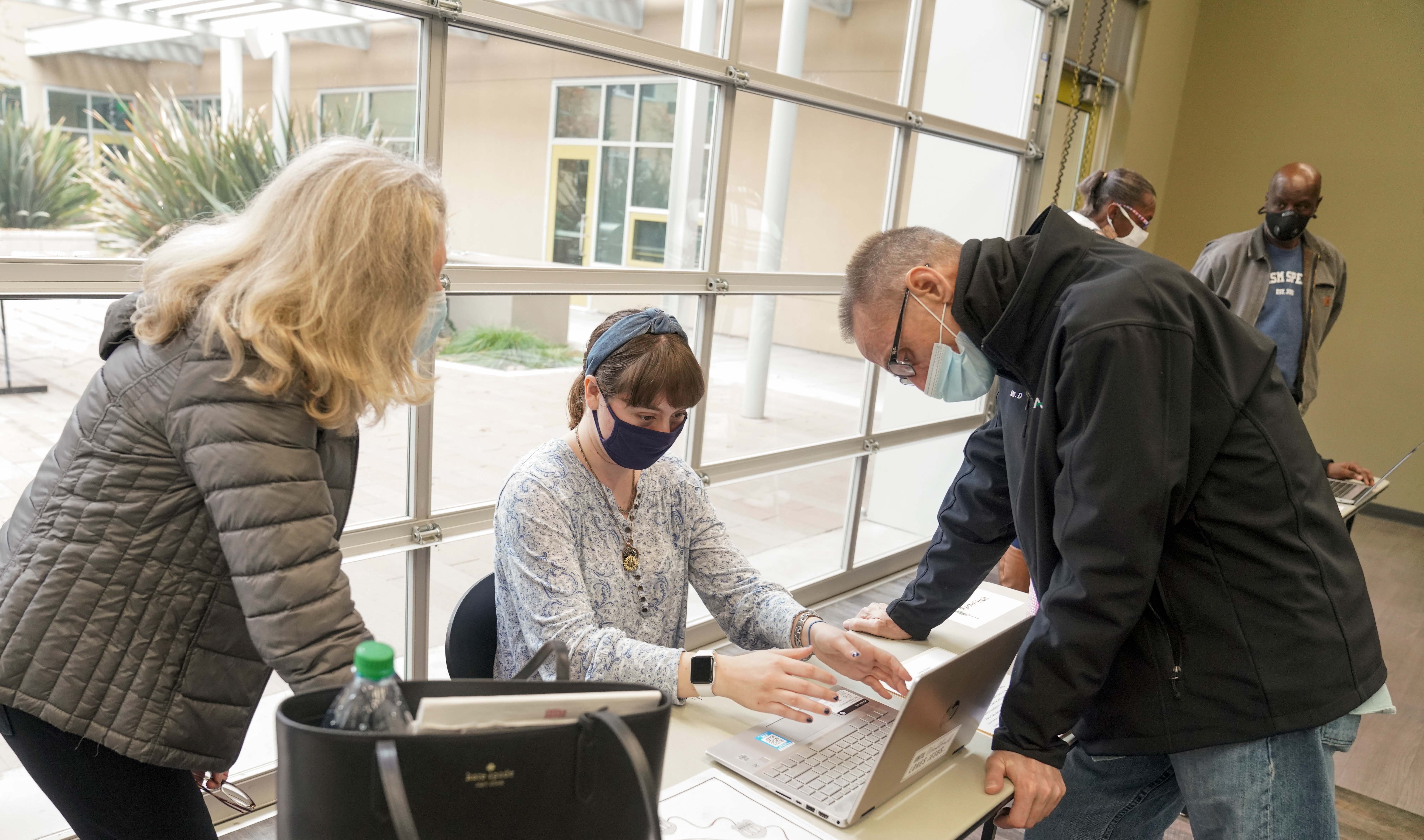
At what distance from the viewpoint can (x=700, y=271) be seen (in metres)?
2.79

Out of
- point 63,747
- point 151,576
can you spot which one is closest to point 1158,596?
point 151,576

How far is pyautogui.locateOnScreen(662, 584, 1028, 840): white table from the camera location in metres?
1.12

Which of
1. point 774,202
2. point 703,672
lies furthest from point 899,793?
point 774,202

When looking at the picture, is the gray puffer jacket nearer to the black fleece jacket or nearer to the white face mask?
the black fleece jacket

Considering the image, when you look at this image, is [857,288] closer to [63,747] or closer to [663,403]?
[663,403]

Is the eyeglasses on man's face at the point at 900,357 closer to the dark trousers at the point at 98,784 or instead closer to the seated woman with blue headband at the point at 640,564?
the seated woman with blue headband at the point at 640,564

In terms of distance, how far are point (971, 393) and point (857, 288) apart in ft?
0.83

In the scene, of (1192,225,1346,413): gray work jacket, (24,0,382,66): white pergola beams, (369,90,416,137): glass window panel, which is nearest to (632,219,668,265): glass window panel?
(369,90,416,137): glass window panel

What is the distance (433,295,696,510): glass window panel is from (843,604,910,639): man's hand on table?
95cm

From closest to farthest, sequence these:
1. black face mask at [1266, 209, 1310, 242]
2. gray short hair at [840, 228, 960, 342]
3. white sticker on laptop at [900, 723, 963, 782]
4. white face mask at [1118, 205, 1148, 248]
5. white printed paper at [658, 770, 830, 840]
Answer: white printed paper at [658, 770, 830, 840] → white sticker on laptop at [900, 723, 963, 782] → gray short hair at [840, 228, 960, 342] → white face mask at [1118, 205, 1148, 248] → black face mask at [1266, 209, 1310, 242]

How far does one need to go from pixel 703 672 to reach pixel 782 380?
241 cm

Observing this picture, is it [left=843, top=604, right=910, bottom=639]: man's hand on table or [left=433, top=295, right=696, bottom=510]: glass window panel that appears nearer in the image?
[left=843, top=604, right=910, bottom=639]: man's hand on table

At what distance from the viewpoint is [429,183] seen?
3.52 feet

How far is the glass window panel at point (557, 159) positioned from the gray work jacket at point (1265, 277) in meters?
2.42
